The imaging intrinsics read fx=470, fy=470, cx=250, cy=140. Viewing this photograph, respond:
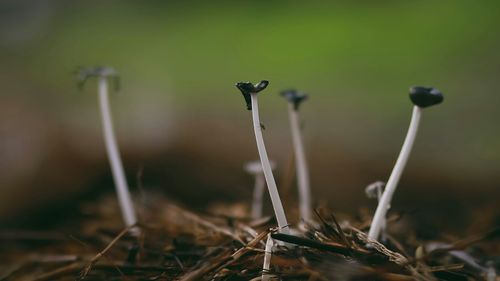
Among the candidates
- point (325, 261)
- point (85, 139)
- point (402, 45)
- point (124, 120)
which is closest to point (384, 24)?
point (402, 45)

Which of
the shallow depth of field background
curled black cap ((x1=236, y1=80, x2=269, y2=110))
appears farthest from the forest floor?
curled black cap ((x1=236, y1=80, x2=269, y2=110))

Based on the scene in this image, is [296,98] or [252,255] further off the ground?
[296,98]

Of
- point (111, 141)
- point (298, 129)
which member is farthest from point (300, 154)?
point (111, 141)

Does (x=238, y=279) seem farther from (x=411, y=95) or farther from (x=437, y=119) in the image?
(x=437, y=119)

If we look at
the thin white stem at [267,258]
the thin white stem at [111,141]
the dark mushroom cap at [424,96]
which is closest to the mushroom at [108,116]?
the thin white stem at [111,141]

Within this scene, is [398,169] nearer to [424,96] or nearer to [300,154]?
[424,96]

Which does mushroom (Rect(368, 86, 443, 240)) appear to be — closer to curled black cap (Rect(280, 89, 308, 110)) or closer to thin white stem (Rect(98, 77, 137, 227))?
curled black cap (Rect(280, 89, 308, 110))
